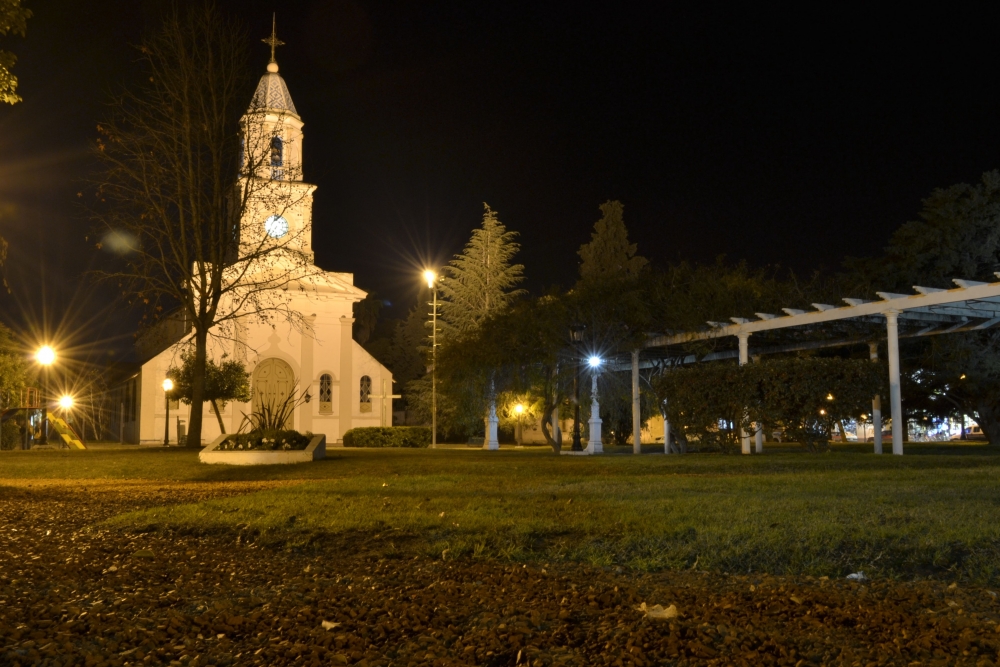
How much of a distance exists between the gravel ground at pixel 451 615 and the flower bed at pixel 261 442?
11.9 metres

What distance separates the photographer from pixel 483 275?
46.2 meters

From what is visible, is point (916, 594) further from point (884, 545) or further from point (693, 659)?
point (693, 659)

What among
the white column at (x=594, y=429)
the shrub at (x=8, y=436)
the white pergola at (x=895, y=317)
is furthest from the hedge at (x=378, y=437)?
the white pergola at (x=895, y=317)

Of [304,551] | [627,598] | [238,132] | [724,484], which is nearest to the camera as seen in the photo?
[627,598]

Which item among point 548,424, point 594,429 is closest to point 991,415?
point 594,429

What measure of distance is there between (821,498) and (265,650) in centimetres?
607

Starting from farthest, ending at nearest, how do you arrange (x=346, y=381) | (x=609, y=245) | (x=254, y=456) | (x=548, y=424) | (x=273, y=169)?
(x=609, y=245), (x=346, y=381), (x=548, y=424), (x=273, y=169), (x=254, y=456)

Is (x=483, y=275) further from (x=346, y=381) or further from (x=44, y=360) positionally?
(x=44, y=360)

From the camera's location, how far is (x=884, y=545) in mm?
5965

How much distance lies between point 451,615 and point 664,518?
3364mm

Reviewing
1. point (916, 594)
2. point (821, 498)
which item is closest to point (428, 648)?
point (916, 594)

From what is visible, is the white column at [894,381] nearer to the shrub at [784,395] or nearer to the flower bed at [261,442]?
the shrub at [784,395]

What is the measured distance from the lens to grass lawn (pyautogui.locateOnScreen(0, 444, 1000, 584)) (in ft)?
19.1

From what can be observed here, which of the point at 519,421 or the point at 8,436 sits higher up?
the point at 519,421
